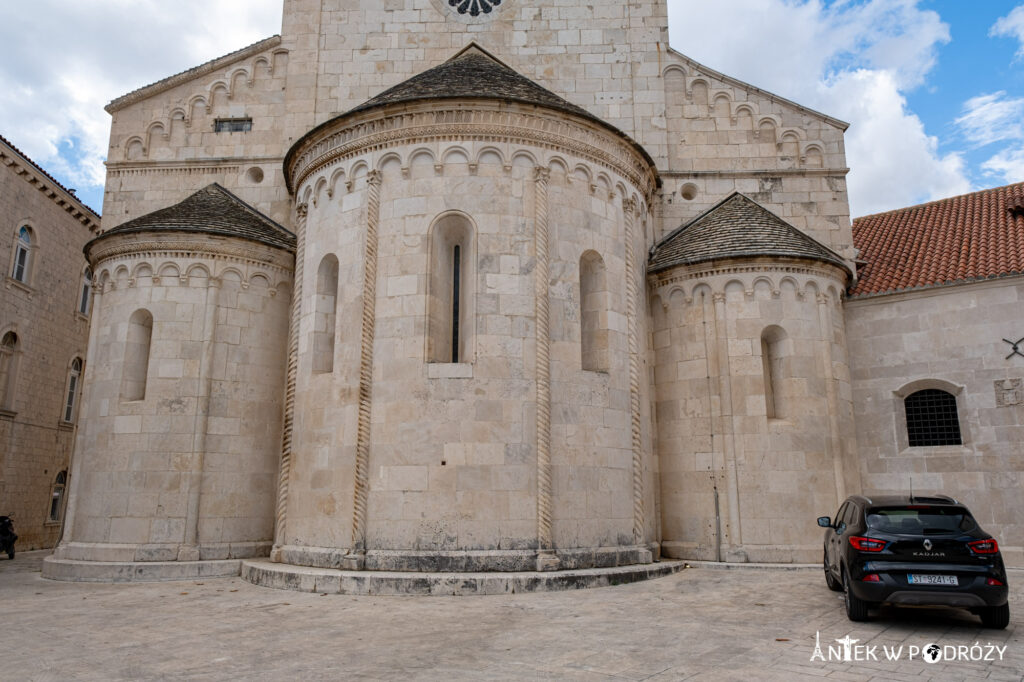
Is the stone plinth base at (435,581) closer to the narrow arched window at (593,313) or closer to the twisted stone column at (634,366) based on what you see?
the twisted stone column at (634,366)

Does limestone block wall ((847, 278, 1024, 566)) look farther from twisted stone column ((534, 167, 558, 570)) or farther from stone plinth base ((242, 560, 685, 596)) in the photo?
twisted stone column ((534, 167, 558, 570))

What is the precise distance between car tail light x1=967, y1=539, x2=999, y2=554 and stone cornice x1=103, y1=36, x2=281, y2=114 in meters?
18.5

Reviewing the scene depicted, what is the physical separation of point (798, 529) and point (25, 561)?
734 inches

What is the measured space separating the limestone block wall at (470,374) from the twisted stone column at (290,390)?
11.6 inches

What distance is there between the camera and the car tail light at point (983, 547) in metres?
8.45

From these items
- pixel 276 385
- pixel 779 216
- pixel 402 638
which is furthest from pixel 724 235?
pixel 402 638

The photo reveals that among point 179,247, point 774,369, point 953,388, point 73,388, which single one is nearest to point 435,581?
point 774,369

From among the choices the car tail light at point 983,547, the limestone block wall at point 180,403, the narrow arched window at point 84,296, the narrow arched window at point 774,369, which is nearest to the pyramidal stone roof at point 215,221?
the limestone block wall at point 180,403

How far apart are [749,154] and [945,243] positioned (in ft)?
17.3

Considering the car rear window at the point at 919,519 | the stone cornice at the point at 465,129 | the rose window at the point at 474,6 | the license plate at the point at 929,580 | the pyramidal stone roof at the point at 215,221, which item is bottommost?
the license plate at the point at 929,580

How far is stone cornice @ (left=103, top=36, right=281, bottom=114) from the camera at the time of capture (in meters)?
18.8

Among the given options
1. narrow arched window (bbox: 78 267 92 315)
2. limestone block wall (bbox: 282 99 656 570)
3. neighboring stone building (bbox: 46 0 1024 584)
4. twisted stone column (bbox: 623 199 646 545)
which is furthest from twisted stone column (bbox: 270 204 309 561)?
narrow arched window (bbox: 78 267 92 315)

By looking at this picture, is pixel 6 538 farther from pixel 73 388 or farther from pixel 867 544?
pixel 867 544

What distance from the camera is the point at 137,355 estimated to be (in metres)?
15.7
